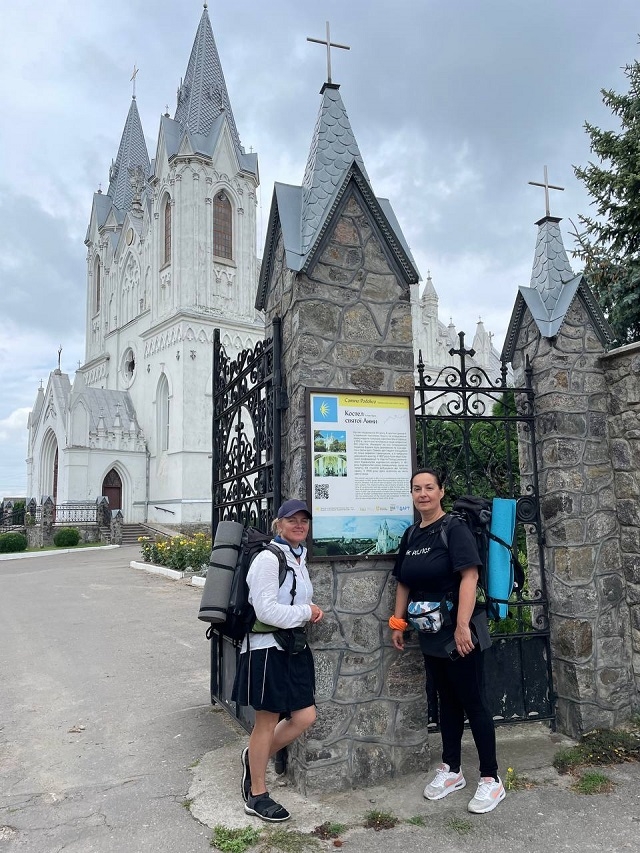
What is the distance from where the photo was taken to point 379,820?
3586 millimetres

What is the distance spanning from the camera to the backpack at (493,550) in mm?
3957

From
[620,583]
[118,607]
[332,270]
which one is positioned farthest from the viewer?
[118,607]

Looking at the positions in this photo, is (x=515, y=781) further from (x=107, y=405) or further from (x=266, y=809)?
(x=107, y=405)

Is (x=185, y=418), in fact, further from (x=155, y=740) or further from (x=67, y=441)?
(x=155, y=740)

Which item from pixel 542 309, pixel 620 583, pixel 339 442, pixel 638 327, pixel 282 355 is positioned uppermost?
pixel 638 327

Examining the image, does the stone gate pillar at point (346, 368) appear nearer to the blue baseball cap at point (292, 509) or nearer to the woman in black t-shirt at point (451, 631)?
the woman in black t-shirt at point (451, 631)

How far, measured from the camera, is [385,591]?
170 inches

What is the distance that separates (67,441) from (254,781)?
31318 millimetres

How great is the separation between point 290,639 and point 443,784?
132cm

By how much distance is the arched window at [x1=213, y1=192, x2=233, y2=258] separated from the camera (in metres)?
34.2

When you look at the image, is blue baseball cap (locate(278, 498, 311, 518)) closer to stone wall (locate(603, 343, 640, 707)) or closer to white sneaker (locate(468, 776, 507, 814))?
white sneaker (locate(468, 776, 507, 814))

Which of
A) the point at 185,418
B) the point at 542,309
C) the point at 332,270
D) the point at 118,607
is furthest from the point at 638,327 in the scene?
the point at 185,418

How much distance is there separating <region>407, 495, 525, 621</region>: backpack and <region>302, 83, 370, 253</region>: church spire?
2.21m

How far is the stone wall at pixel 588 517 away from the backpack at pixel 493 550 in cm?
96
